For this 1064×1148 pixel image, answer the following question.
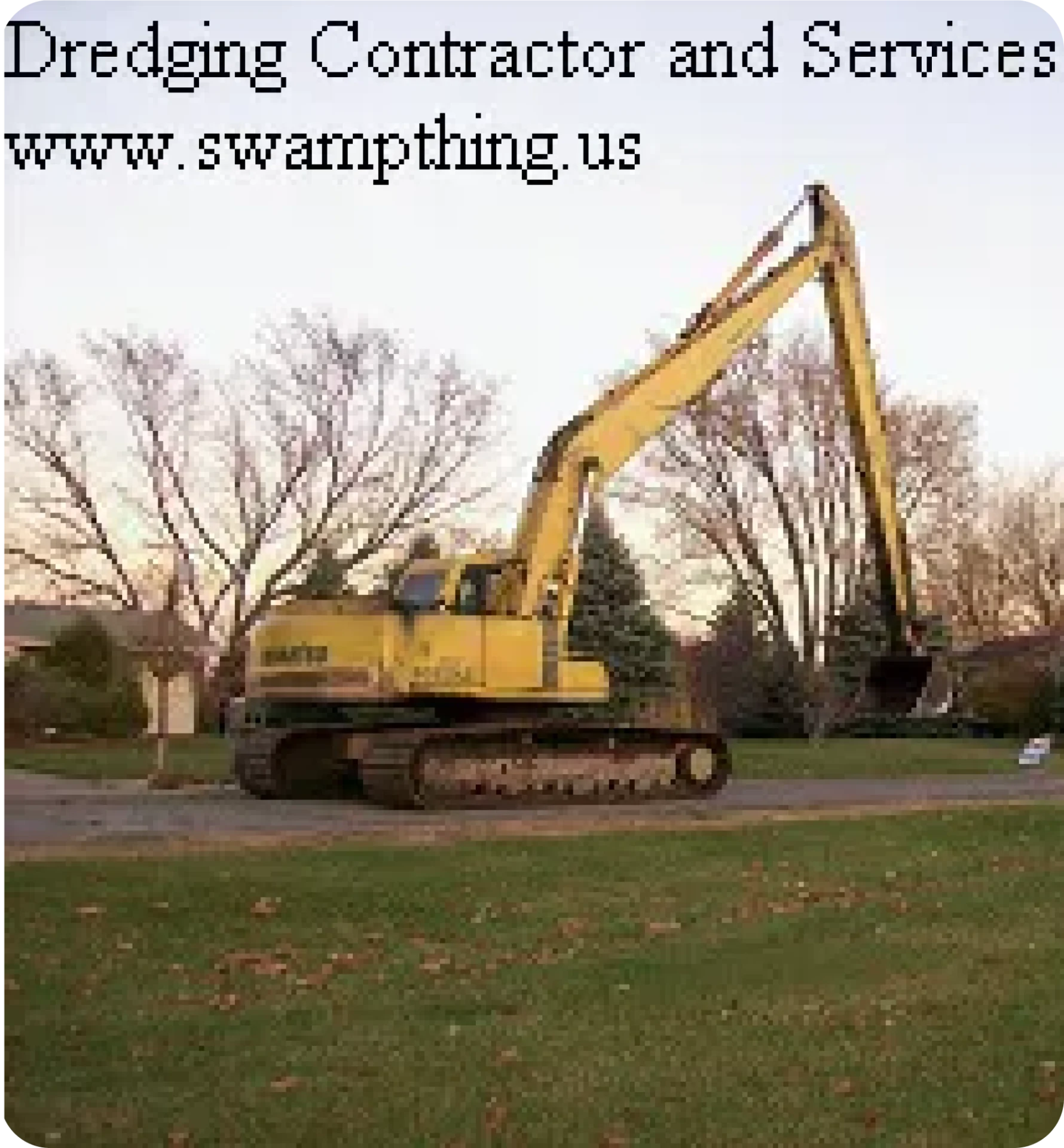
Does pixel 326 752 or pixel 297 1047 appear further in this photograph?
pixel 326 752

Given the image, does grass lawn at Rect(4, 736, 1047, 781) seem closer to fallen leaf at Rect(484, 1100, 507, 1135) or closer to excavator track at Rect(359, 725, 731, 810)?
excavator track at Rect(359, 725, 731, 810)

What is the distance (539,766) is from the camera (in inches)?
751

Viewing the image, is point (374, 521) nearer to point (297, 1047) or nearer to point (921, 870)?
point (921, 870)

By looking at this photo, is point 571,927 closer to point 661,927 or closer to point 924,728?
point 661,927

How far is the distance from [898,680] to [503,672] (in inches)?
253

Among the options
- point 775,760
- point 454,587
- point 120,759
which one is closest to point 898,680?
point 454,587

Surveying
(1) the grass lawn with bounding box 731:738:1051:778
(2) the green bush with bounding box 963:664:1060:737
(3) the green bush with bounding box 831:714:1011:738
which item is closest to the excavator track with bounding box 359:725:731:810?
(1) the grass lawn with bounding box 731:738:1051:778

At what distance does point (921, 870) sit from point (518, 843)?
3327 millimetres

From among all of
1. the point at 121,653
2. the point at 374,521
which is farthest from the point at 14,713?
the point at 374,521

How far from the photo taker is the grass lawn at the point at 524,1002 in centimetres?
586

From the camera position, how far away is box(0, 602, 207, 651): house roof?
131ft

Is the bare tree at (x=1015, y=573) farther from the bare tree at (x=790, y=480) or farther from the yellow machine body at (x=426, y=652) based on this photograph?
the yellow machine body at (x=426, y=652)

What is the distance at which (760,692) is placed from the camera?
48.0 m

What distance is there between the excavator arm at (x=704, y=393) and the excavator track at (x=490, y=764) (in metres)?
1.61
